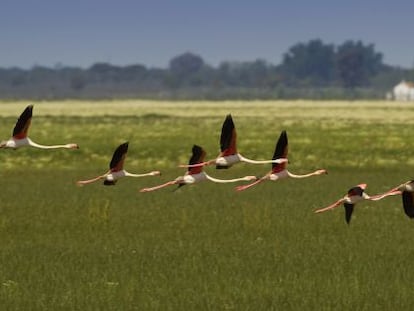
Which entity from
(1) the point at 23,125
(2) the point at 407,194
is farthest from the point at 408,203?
(1) the point at 23,125

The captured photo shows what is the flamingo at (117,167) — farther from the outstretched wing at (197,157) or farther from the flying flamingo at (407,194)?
the flying flamingo at (407,194)

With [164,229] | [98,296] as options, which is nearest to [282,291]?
[98,296]

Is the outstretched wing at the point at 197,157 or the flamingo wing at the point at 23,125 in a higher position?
the flamingo wing at the point at 23,125

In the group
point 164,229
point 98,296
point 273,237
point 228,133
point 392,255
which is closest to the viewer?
point 228,133

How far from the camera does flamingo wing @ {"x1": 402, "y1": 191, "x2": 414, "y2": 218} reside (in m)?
10.9

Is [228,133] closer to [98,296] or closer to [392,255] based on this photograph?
[98,296]

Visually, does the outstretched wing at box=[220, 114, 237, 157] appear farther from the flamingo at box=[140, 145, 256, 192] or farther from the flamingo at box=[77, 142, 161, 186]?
the flamingo at box=[77, 142, 161, 186]

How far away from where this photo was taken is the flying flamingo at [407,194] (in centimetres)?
1073

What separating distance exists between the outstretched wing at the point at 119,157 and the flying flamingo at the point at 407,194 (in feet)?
8.58

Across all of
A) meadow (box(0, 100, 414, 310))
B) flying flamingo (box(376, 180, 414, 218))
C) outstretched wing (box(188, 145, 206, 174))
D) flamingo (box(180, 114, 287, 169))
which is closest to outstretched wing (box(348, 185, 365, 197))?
flying flamingo (box(376, 180, 414, 218))

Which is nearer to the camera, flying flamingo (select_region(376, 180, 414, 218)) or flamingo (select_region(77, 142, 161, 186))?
flying flamingo (select_region(376, 180, 414, 218))

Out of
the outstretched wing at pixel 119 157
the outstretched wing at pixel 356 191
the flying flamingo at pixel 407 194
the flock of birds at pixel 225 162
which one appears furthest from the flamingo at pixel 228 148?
the flying flamingo at pixel 407 194

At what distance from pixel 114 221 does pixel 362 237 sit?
352 inches

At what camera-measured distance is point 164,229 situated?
36625mm
